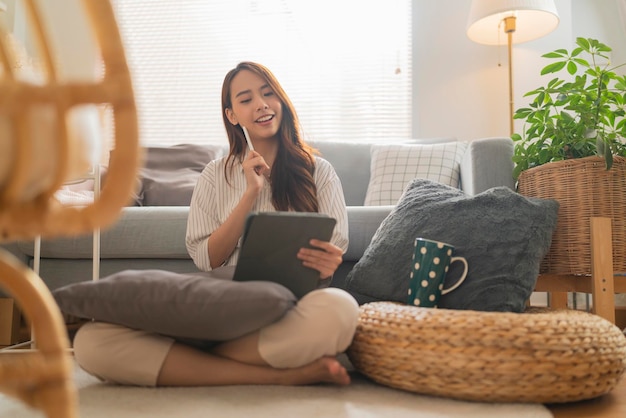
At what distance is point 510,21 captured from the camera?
2912 millimetres

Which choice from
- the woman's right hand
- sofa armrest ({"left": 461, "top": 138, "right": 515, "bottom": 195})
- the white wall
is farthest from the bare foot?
the white wall

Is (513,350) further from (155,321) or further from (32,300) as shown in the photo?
(32,300)

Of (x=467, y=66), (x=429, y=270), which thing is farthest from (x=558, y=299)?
(x=467, y=66)

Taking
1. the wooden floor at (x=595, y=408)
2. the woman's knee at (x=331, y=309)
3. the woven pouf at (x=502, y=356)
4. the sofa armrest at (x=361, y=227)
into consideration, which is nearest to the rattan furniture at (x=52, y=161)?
the woman's knee at (x=331, y=309)

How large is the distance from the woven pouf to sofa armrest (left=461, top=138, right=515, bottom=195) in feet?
2.54

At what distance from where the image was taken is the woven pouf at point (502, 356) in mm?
1167

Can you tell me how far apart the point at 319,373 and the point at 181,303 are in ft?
1.02

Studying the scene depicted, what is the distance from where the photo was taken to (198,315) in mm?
1204

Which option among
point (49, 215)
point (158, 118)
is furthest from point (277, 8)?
point (49, 215)

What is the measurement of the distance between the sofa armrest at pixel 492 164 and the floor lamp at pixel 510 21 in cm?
100

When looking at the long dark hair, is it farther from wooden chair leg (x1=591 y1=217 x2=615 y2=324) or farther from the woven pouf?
wooden chair leg (x1=591 y1=217 x2=615 y2=324)

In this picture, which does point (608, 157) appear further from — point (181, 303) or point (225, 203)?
point (181, 303)

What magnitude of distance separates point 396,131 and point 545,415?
2459 mm

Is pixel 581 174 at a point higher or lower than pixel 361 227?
higher
